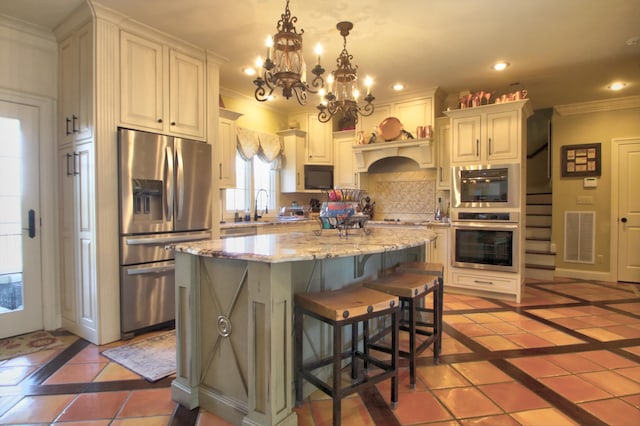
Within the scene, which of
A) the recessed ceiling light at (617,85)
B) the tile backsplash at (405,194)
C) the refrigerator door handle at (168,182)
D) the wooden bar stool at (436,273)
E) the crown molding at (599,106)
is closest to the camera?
the wooden bar stool at (436,273)

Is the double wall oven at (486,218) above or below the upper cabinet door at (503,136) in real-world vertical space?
below

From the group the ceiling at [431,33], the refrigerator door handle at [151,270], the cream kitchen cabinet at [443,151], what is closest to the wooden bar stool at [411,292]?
the refrigerator door handle at [151,270]

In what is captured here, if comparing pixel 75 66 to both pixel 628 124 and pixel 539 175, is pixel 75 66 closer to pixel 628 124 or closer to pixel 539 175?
pixel 628 124

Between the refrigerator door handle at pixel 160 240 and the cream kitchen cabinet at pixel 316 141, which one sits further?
the cream kitchen cabinet at pixel 316 141

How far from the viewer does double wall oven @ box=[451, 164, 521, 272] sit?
4.03 metres

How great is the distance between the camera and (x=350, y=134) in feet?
18.0

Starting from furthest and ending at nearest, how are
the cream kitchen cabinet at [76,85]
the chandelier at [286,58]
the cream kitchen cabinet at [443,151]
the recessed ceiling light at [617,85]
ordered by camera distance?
the cream kitchen cabinet at [443,151]
the recessed ceiling light at [617,85]
the cream kitchen cabinet at [76,85]
the chandelier at [286,58]

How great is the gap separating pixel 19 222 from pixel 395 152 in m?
4.26

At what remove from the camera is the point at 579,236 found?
5.41m

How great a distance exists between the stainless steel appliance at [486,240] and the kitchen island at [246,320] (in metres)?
2.37

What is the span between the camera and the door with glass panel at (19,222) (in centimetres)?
293

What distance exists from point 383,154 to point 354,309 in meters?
3.82

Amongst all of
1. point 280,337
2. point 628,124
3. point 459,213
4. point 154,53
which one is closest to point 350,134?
point 459,213

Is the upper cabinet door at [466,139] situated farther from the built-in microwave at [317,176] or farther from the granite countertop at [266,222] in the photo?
the granite countertop at [266,222]
